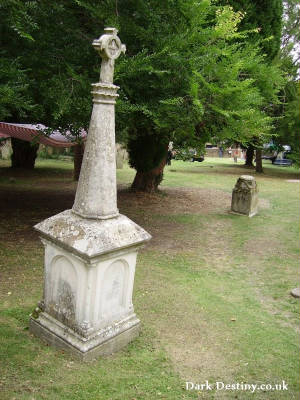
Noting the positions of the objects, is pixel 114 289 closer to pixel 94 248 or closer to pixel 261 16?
pixel 94 248

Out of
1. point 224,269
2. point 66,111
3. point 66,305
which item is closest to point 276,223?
point 224,269

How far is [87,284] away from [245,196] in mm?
8583

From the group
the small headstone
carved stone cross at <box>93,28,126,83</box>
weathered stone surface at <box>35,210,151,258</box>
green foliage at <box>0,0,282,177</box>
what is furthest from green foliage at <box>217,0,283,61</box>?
weathered stone surface at <box>35,210,151,258</box>

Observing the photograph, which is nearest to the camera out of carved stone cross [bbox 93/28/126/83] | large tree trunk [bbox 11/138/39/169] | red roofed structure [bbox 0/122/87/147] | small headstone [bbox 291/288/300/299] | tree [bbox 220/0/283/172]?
carved stone cross [bbox 93/28/126/83]

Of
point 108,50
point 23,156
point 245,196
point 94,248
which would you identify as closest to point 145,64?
point 108,50

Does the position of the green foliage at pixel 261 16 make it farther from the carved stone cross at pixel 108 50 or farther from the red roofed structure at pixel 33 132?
the carved stone cross at pixel 108 50

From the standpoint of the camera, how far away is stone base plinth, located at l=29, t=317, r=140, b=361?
383 centimetres

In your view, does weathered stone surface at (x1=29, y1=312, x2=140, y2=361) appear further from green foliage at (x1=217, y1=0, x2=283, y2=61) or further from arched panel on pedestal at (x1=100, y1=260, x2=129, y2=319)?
green foliage at (x1=217, y1=0, x2=283, y2=61)

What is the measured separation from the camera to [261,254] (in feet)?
26.8

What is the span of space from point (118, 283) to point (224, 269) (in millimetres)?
3563

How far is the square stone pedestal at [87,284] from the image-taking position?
376cm

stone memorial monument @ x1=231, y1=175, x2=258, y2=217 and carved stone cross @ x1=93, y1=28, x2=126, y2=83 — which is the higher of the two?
carved stone cross @ x1=93, y1=28, x2=126, y2=83

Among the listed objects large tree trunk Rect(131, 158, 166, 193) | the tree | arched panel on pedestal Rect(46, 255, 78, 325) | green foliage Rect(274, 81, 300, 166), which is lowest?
arched panel on pedestal Rect(46, 255, 78, 325)

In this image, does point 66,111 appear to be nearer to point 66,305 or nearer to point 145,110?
point 145,110
